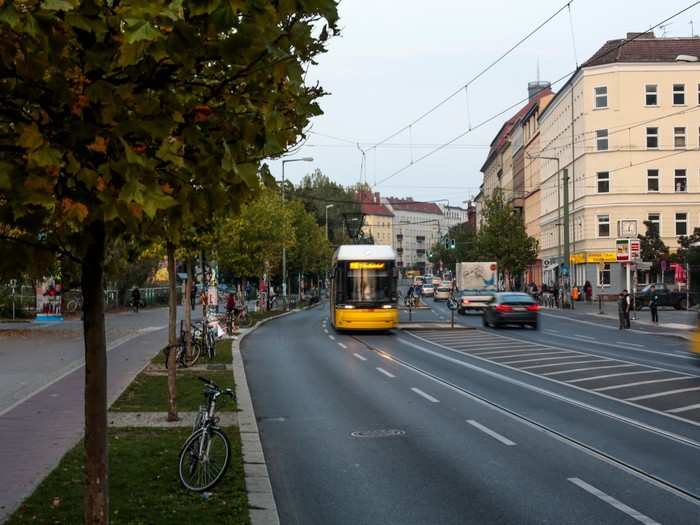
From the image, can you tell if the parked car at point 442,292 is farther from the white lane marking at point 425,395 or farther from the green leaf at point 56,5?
the green leaf at point 56,5

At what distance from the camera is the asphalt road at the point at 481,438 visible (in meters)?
8.14

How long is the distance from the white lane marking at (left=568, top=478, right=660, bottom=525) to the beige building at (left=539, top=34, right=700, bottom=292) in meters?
61.5

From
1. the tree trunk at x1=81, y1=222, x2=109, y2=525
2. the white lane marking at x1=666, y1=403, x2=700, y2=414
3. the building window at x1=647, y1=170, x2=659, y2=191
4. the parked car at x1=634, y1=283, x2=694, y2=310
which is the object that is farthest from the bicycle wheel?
the building window at x1=647, y1=170, x2=659, y2=191

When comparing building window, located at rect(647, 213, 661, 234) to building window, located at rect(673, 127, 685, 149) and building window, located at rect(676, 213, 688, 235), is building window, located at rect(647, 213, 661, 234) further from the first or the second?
building window, located at rect(673, 127, 685, 149)

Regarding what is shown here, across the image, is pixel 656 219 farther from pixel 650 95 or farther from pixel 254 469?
pixel 254 469

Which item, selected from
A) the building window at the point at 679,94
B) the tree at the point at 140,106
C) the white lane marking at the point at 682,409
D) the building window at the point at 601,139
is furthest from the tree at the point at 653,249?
the tree at the point at 140,106

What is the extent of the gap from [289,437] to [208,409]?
11.2ft

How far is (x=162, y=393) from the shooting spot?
16.0 metres

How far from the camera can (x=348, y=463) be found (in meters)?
10.2

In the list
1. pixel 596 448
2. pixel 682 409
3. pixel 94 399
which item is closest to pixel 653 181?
pixel 682 409

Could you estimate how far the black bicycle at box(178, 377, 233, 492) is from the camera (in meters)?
8.51

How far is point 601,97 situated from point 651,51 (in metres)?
→ 5.17

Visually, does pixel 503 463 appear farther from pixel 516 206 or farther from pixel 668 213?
pixel 516 206

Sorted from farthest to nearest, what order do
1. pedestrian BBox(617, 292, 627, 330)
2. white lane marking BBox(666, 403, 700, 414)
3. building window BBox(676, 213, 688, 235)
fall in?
building window BBox(676, 213, 688, 235) → pedestrian BBox(617, 292, 627, 330) → white lane marking BBox(666, 403, 700, 414)
